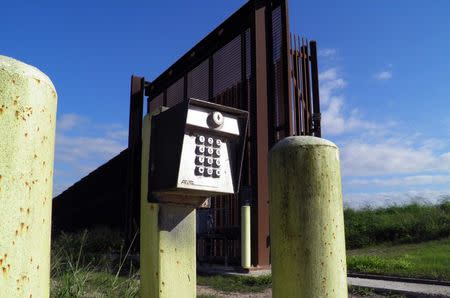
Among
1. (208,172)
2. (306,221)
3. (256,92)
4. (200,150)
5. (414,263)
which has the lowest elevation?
(414,263)

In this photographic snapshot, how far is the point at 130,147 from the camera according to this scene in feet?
45.4

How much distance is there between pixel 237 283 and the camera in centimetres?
668

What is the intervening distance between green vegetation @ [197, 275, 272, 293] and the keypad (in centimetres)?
371

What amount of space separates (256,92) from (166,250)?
616 cm

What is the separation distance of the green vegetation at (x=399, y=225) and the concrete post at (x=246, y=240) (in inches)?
237

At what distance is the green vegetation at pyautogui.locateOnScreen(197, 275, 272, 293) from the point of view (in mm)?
6293

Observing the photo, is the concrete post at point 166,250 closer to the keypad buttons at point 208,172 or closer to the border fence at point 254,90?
the keypad buttons at point 208,172

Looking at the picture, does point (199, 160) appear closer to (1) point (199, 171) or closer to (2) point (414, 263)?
(1) point (199, 171)

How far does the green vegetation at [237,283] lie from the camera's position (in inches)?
248

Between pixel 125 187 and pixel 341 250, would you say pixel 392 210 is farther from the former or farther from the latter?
pixel 341 250

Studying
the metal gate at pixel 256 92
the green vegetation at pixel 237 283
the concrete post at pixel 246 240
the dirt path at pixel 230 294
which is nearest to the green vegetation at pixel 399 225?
the metal gate at pixel 256 92

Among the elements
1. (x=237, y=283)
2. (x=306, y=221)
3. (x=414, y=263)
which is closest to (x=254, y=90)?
(x=237, y=283)

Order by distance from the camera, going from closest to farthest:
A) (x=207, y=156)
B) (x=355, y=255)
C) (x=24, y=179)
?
(x=24, y=179) → (x=207, y=156) → (x=355, y=255)

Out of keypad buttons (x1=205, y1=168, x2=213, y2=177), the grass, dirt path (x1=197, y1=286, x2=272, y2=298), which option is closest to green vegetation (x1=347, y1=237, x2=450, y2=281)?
the grass
